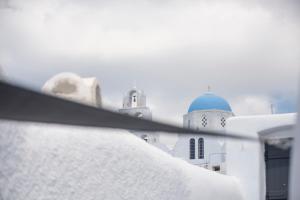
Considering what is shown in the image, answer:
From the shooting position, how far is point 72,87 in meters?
10.1

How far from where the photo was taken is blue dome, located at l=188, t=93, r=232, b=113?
31812 mm

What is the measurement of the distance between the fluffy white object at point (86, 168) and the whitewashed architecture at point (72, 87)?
909 mm

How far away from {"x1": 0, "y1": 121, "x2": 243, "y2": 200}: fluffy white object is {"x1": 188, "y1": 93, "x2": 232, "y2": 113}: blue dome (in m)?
20.0

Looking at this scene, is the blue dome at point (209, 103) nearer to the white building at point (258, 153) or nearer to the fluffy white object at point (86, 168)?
the white building at point (258, 153)

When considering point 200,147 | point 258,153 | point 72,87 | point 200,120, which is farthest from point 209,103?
point 72,87

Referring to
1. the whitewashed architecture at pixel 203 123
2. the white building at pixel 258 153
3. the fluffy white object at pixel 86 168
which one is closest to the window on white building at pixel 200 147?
the whitewashed architecture at pixel 203 123

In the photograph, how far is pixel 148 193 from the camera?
32.7ft

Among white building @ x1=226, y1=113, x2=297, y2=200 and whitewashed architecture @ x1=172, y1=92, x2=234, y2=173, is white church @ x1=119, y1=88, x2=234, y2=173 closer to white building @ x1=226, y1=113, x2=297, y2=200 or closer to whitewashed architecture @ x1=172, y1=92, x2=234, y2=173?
whitewashed architecture @ x1=172, y1=92, x2=234, y2=173

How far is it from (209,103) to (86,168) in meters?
23.9

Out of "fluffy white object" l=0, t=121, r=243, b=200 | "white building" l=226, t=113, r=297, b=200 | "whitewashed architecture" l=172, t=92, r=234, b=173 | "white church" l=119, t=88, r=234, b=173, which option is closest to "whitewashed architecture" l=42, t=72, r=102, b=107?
"fluffy white object" l=0, t=121, r=243, b=200

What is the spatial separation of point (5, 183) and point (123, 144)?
10.2ft

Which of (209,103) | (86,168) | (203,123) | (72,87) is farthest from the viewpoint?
(209,103)

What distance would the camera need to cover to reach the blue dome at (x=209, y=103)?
31812 millimetres

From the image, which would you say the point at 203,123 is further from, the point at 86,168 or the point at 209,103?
the point at 86,168
